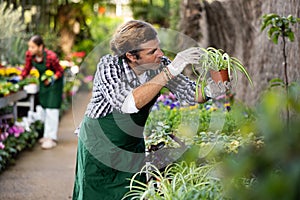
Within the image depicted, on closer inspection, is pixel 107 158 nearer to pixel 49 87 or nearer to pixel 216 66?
pixel 216 66

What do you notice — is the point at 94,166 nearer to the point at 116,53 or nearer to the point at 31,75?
the point at 116,53

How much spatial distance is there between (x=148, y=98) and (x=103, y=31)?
19397 millimetres

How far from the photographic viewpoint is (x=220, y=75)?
3143mm

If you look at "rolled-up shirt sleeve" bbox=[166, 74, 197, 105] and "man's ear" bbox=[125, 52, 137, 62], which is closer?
"man's ear" bbox=[125, 52, 137, 62]

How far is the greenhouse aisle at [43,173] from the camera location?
561cm

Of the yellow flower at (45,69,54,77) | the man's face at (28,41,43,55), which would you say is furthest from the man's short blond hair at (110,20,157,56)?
the yellow flower at (45,69,54,77)

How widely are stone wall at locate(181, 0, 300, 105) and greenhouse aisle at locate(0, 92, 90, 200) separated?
1.88 metres

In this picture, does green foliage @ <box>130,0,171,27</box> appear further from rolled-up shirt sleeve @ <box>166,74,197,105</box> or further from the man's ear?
the man's ear

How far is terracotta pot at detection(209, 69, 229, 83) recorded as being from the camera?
10.2 ft

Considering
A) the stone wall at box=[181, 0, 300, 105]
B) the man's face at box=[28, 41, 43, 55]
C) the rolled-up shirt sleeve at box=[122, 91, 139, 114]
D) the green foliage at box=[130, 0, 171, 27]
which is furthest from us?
the green foliage at box=[130, 0, 171, 27]

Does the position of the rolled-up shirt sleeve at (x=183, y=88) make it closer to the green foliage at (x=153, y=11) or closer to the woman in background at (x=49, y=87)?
the woman in background at (x=49, y=87)

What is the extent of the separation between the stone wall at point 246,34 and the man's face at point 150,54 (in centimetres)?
226

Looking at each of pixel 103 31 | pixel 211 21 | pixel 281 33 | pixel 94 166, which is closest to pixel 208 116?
pixel 281 33

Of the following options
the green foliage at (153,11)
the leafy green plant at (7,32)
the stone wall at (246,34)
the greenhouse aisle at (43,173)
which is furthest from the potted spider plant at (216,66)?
the green foliage at (153,11)
